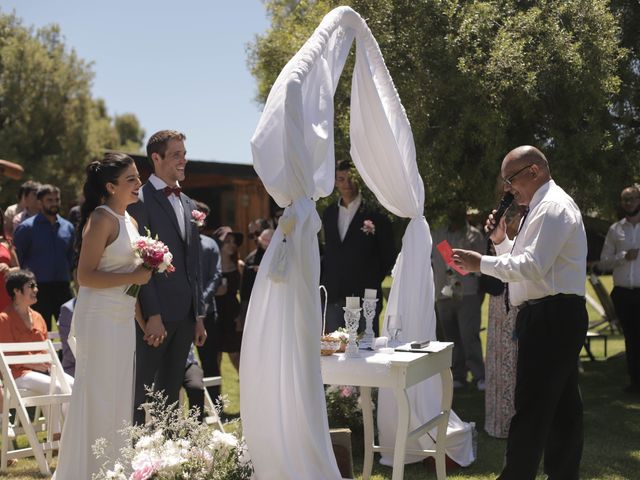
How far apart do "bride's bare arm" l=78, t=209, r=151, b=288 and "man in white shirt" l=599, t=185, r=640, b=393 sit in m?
5.73

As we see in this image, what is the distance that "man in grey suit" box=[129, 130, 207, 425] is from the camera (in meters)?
5.14

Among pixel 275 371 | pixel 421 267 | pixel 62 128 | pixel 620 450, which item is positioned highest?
pixel 62 128

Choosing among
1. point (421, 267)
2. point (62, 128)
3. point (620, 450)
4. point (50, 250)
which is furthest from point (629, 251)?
point (62, 128)

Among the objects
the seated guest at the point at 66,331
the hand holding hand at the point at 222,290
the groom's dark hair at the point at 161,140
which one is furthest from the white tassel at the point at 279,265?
the hand holding hand at the point at 222,290

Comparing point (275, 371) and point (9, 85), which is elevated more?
point (9, 85)

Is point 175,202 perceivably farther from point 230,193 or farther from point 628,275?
point 230,193

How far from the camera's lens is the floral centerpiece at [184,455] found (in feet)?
13.4

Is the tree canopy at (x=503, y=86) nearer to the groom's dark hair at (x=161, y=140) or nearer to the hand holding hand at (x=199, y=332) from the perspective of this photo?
the groom's dark hair at (x=161, y=140)

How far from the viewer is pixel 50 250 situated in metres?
9.06

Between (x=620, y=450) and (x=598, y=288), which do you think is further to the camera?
(x=598, y=288)

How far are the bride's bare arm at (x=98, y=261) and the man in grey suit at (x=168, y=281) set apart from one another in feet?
0.95

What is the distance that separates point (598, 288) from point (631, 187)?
3253 mm

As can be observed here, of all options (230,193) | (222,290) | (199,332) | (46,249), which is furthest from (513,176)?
(230,193)

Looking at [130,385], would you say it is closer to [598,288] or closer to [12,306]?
[12,306]
